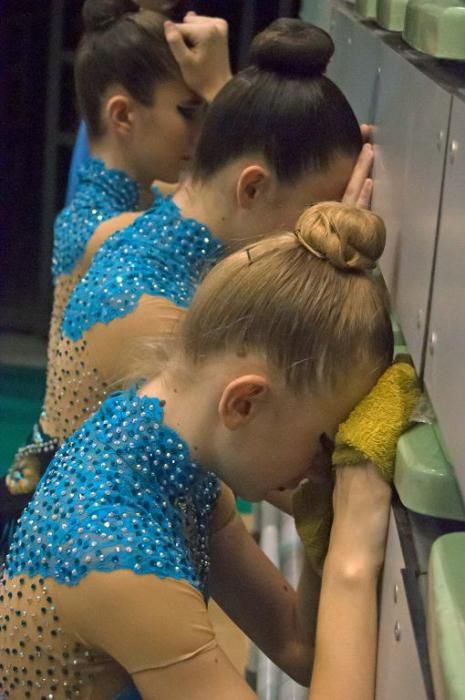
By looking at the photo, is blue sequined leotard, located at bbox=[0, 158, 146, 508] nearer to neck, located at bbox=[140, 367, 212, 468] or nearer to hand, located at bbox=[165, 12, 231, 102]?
hand, located at bbox=[165, 12, 231, 102]

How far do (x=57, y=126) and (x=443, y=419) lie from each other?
8.47ft

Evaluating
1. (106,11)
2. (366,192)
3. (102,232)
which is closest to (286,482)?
(366,192)

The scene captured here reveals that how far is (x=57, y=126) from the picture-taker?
10.2 feet

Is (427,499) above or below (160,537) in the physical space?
above

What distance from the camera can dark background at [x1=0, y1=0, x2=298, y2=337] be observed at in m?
3.03

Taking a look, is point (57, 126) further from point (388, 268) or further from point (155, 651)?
point (155, 651)

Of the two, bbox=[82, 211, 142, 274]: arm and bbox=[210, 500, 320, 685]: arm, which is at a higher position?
bbox=[82, 211, 142, 274]: arm

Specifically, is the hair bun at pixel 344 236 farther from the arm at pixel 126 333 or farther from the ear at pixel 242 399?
the arm at pixel 126 333

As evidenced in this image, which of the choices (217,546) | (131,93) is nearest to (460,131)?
(217,546)

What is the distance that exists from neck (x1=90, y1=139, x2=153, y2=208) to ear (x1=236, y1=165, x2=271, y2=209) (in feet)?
1.62

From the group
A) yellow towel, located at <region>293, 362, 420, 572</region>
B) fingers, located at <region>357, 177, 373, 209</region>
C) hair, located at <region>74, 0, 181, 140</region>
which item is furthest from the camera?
hair, located at <region>74, 0, 181, 140</region>

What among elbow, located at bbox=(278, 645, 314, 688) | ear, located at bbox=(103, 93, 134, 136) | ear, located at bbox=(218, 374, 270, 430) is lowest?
elbow, located at bbox=(278, 645, 314, 688)

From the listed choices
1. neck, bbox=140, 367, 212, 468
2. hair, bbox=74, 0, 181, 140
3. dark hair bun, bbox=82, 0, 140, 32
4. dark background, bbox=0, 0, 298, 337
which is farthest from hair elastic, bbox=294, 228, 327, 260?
dark background, bbox=0, 0, 298, 337

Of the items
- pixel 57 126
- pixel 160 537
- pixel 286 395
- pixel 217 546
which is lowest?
pixel 57 126
